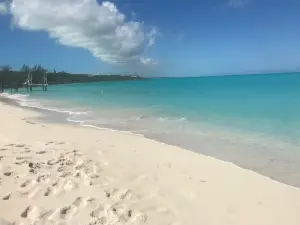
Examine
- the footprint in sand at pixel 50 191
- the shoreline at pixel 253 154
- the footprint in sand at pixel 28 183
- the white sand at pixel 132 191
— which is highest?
the footprint in sand at pixel 28 183

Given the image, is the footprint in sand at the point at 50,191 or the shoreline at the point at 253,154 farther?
the shoreline at the point at 253,154

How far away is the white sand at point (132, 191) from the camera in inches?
154

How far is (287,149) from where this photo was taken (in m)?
8.87

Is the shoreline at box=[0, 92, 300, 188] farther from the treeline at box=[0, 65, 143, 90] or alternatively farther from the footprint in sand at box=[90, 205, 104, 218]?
the treeline at box=[0, 65, 143, 90]

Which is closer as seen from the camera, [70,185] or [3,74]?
[70,185]

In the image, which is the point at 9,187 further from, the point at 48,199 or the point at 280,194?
the point at 280,194

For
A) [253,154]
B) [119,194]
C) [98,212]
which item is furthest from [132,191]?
[253,154]

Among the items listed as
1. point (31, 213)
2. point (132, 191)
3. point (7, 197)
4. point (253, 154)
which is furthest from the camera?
point (253, 154)

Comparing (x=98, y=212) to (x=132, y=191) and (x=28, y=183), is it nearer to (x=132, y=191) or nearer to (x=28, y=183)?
(x=132, y=191)

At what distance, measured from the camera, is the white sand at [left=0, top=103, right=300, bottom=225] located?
3924mm

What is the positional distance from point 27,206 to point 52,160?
2261 mm

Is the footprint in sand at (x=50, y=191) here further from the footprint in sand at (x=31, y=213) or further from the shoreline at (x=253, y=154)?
the shoreline at (x=253, y=154)

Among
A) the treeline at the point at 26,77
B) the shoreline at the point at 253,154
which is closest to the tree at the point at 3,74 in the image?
the treeline at the point at 26,77

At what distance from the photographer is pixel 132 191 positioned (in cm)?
476
